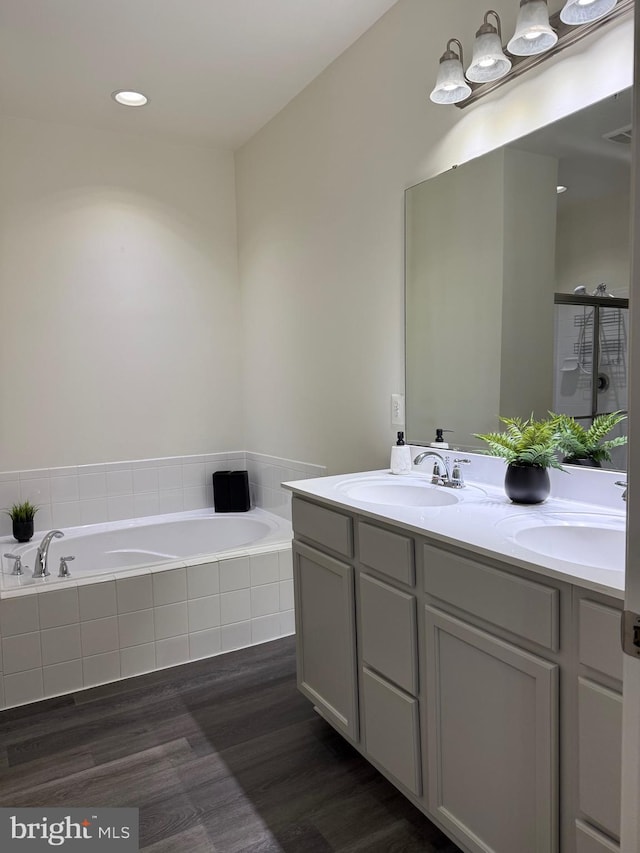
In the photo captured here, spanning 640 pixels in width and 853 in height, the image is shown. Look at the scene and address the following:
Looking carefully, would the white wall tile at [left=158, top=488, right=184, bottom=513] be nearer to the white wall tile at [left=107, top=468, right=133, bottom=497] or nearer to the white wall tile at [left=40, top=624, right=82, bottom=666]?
the white wall tile at [left=107, top=468, right=133, bottom=497]

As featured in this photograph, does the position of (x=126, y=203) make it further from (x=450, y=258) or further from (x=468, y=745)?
(x=468, y=745)

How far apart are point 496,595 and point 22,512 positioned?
8.69 feet

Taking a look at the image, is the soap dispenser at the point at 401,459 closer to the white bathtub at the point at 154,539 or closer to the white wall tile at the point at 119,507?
the white bathtub at the point at 154,539

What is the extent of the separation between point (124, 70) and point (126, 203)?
808 mm

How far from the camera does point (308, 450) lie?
10.4 feet

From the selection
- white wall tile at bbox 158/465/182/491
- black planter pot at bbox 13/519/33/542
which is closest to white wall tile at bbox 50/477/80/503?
black planter pot at bbox 13/519/33/542

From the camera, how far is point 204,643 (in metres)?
2.71

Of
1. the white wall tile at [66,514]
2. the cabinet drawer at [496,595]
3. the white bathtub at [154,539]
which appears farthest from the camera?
the white wall tile at [66,514]

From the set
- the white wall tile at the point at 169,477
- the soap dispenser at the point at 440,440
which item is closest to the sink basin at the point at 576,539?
the soap dispenser at the point at 440,440

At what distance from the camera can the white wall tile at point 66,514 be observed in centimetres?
331

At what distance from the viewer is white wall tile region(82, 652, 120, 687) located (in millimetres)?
2477

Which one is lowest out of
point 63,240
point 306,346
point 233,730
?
point 233,730

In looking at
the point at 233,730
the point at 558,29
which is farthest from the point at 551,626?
the point at 558,29

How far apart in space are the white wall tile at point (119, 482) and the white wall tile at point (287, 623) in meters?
1.23
